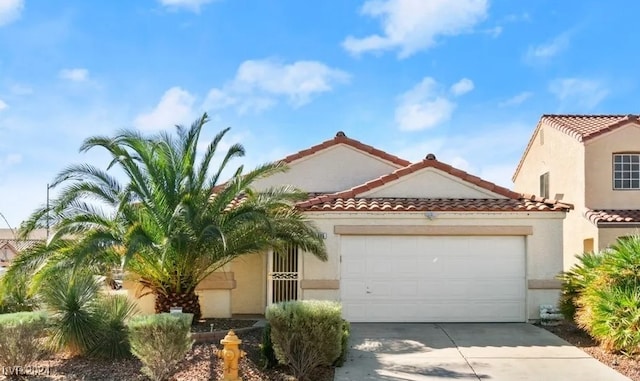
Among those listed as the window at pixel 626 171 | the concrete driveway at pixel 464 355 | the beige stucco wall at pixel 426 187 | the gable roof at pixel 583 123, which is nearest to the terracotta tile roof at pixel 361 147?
the beige stucco wall at pixel 426 187

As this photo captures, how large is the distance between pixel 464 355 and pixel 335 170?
8585 mm

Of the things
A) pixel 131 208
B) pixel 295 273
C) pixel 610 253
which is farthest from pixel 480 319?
pixel 131 208

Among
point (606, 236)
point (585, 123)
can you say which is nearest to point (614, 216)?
point (606, 236)

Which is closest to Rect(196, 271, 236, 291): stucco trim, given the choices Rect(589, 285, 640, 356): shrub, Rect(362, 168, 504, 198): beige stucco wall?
Rect(362, 168, 504, 198): beige stucco wall

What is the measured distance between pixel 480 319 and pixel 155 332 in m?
8.77

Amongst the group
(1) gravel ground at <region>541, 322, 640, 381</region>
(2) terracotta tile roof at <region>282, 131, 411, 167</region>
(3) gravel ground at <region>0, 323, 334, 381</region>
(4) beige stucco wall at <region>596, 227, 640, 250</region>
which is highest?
(2) terracotta tile roof at <region>282, 131, 411, 167</region>

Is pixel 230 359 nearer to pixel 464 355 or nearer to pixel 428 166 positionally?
pixel 464 355

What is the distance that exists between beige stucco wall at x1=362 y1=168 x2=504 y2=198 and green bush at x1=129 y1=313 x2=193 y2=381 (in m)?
7.78

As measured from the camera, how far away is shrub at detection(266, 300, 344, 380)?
969 cm

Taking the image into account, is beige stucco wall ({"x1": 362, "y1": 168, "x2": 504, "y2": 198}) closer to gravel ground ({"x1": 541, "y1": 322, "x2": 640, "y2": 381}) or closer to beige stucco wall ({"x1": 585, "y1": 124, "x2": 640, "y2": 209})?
gravel ground ({"x1": 541, "y1": 322, "x2": 640, "y2": 381})

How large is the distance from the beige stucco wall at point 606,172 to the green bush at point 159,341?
16.6 metres

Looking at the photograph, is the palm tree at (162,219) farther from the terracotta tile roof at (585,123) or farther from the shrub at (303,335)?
the terracotta tile roof at (585,123)

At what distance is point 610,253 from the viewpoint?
1243 centimetres

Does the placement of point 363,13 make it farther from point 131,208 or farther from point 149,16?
point 131,208
